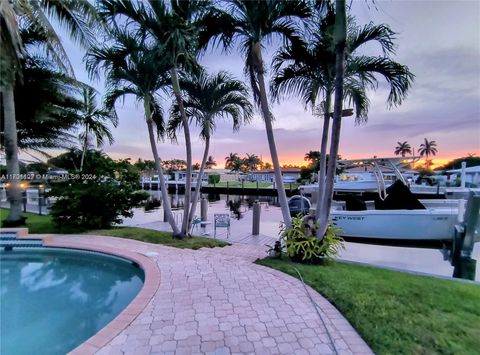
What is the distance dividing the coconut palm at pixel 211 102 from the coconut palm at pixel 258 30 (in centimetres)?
184

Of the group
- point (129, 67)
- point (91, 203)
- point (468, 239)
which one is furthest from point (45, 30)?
point (468, 239)

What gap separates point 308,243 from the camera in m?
5.91

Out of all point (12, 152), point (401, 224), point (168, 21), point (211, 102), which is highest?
point (168, 21)

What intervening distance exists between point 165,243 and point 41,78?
27.4 ft

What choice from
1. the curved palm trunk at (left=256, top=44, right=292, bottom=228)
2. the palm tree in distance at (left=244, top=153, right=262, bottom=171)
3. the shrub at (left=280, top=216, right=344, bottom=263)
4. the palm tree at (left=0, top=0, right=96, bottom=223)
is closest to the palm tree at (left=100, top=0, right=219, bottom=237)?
the curved palm trunk at (left=256, top=44, right=292, bottom=228)

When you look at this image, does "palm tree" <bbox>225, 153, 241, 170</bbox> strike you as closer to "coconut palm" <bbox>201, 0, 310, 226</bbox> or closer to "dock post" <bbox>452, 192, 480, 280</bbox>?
"dock post" <bbox>452, 192, 480, 280</bbox>

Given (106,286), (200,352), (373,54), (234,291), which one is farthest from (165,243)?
(373,54)

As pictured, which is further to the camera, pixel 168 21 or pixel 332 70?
pixel 168 21

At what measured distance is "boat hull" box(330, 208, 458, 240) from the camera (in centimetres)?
927

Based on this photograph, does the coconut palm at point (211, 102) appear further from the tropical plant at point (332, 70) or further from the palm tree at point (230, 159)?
the palm tree at point (230, 159)

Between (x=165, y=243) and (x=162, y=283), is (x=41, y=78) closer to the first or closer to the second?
(x=165, y=243)

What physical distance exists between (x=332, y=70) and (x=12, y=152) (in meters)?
10.3

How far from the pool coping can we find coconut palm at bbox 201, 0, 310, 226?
3.03m

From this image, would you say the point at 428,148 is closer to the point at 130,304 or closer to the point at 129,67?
the point at 129,67
